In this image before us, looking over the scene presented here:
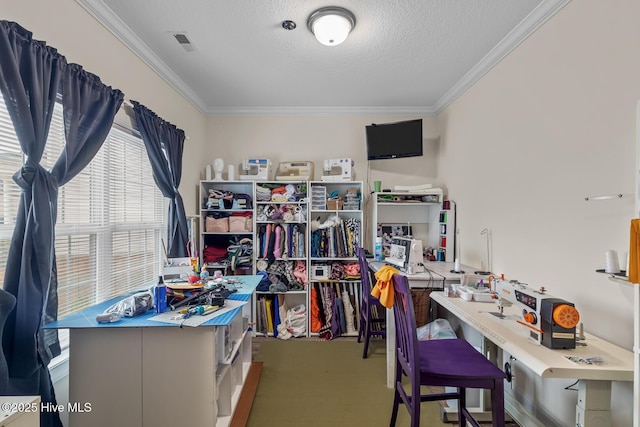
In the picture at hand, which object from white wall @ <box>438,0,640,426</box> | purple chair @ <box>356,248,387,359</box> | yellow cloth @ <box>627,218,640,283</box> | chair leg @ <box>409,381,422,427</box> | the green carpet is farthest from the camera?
purple chair @ <box>356,248,387,359</box>

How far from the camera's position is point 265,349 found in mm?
2961

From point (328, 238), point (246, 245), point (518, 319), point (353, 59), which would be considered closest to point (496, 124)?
point (353, 59)

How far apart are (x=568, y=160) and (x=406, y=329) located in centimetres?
136

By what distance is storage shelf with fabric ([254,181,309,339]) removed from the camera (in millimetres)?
3254

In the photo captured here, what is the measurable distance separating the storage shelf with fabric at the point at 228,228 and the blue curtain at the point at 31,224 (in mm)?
1773

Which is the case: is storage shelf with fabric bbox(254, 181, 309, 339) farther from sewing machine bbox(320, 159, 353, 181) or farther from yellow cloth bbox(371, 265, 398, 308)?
yellow cloth bbox(371, 265, 398, 308)

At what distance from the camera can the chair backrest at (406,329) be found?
1.48m

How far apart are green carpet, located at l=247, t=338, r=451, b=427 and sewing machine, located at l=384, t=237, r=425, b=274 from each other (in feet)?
3.11

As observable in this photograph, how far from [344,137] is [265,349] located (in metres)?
2.58

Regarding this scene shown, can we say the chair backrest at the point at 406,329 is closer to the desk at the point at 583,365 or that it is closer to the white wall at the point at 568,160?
the desk at the point at 583,365

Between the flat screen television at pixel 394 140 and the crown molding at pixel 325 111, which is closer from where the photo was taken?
the flat screen television at pixel 394 140

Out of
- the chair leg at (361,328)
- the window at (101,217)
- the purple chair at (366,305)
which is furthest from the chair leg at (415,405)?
the window at (101,217)

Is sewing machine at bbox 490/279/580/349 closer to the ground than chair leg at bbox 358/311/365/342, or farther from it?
farther from it

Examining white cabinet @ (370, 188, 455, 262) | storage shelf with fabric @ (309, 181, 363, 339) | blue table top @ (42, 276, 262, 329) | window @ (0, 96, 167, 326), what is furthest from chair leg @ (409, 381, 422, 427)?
window @ (0, 96, 167, 326)
